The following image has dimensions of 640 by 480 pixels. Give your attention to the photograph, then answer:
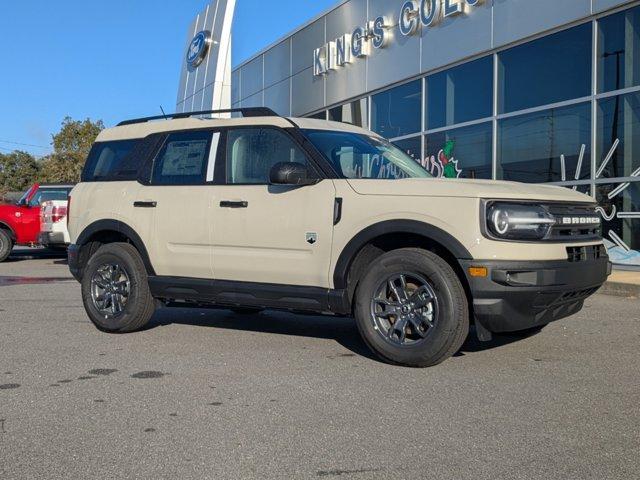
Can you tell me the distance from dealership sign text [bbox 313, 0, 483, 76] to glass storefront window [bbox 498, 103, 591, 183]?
2.90 m

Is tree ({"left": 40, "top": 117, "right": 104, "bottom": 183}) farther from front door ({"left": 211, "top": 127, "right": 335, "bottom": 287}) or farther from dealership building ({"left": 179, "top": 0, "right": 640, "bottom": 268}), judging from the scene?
front door ({"left": 211, "top": 127, "right": 335, "bottom": 287})

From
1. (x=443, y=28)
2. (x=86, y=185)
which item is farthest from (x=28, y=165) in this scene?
(x=86, y=185)

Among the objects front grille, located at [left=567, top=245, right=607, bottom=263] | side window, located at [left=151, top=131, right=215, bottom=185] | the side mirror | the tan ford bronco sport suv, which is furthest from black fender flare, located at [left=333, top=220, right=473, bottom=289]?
Answer: side window, located at [left=151, top=131, right=215, bottom=185]

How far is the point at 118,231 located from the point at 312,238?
7.28 feet

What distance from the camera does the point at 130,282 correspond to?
6.36m

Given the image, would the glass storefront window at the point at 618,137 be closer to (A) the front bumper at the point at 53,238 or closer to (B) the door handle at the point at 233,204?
(B) the door handle at the point at 233,204

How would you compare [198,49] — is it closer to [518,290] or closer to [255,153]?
[255,153]

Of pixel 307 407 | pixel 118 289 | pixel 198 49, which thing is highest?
pixel 198 49

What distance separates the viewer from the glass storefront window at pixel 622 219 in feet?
38.5

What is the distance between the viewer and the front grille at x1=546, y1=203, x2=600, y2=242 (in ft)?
16.0

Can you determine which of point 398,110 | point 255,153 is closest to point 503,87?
point 398,110

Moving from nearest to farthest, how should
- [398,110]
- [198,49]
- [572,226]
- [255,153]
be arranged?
[572,226] → [255,153] → [398,110] → [198,49]

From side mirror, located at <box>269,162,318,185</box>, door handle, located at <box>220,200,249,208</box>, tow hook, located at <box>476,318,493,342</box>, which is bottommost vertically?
tow hook, located at <box>476,318,493,342</box>

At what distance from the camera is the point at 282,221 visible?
5469 millimetres
